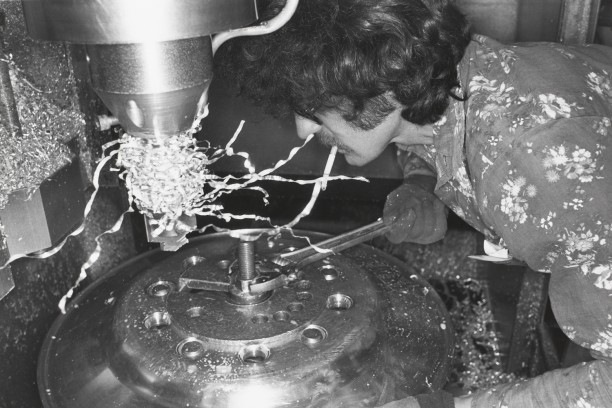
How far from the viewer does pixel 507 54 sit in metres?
1.12

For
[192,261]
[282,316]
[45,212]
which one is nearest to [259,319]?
[282,316]

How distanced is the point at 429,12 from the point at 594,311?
58cm

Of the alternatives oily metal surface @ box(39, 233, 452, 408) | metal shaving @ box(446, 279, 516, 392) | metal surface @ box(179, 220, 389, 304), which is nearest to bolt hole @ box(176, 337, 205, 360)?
oily metal surface @ box(39, 233, 452, 408)

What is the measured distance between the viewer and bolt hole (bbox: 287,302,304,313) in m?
1.09

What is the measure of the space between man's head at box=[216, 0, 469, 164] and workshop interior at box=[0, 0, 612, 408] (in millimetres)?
149

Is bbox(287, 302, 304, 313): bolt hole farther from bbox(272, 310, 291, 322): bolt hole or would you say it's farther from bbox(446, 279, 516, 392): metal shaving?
bbox(446, 279, 516, 392): metal shaving

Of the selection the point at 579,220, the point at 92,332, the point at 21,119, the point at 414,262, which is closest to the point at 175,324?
the point at 92,332

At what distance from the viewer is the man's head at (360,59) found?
3.68 ft

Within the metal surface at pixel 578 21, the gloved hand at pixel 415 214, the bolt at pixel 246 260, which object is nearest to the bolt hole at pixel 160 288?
the bolt at pixel 246 260

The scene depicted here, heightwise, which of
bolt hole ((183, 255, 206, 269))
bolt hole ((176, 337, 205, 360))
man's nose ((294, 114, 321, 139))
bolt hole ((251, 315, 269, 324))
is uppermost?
man's nose ((294, 114, 321, 139))

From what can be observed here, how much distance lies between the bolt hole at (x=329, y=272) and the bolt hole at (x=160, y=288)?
276 mm

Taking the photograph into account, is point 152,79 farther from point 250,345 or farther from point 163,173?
point 250,345

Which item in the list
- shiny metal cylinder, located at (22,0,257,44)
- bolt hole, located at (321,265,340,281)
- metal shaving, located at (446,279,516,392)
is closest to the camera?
shiny metal cylinder, located at (22,0,257,44)

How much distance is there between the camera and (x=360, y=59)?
45.1 inches
